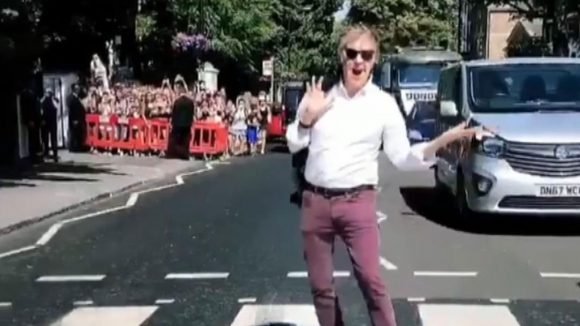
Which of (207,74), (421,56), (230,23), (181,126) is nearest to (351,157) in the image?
(181,126)

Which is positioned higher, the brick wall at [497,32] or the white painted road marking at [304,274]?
the brick wall at [497,32]

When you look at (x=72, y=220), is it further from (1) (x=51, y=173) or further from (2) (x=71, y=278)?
(1) (x=51, y=173)

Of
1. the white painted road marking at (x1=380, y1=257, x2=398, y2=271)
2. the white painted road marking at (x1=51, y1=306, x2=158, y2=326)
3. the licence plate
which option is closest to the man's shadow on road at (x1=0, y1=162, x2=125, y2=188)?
the licence plate

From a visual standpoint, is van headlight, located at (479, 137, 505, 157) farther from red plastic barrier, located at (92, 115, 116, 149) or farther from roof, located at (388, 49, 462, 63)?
roof, located at (388, 49, 462, 63)

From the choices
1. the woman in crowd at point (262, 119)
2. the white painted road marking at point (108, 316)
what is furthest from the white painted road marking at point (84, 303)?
the woman in crowd at point (262, 119)

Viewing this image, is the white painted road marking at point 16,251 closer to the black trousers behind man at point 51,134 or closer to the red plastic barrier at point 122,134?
the black trousers behind man at point 51,134

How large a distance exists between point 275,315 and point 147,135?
24195mm

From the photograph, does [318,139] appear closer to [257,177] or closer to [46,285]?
[46,285]

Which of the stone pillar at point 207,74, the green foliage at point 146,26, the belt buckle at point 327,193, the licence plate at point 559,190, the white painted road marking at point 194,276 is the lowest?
the white painted road marking at point 194,276

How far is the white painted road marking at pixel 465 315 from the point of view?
8516 millimetres

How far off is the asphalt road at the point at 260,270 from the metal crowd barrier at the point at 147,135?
1405cm

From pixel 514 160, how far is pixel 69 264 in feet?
15.9

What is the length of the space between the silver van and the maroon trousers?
5877 millimetres

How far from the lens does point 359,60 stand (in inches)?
253
